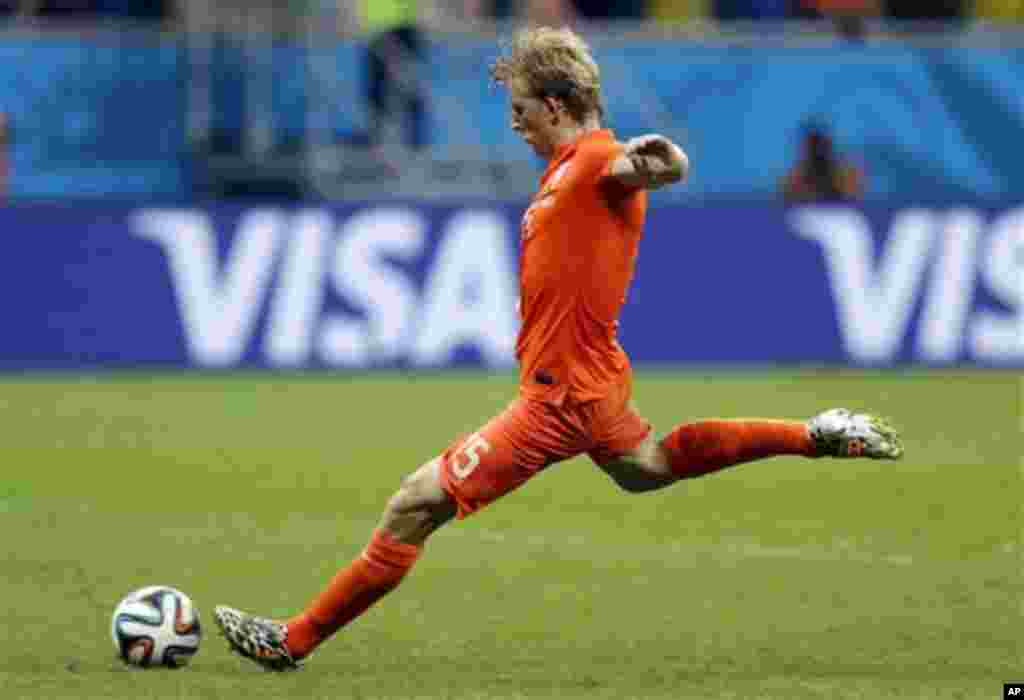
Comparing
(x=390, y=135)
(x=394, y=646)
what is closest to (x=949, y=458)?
(x=394, y=646)

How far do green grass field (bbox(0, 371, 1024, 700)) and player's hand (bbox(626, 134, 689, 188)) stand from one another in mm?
1593

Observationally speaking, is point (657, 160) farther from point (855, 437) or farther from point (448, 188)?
point (448, 188)

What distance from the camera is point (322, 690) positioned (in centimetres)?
681

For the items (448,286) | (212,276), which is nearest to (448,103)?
(448,286)

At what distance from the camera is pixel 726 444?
293 inches

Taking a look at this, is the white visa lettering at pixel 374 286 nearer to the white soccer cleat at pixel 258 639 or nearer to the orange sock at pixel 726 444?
the orange sock at pixel 726 444

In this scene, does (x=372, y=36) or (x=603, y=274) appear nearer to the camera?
(x=603, y=274)

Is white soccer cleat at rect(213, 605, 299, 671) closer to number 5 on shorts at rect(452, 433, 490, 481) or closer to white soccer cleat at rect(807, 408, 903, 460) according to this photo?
number 5 on shorts at rect(452, 433, 490, 481)

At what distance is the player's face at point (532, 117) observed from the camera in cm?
709

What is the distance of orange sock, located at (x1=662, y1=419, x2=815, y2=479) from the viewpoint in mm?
7418

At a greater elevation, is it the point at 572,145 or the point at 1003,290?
the point at 572,145

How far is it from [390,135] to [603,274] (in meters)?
13.2

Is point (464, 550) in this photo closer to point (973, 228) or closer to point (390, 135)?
point (973, 228)

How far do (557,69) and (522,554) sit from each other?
3.10 meters
